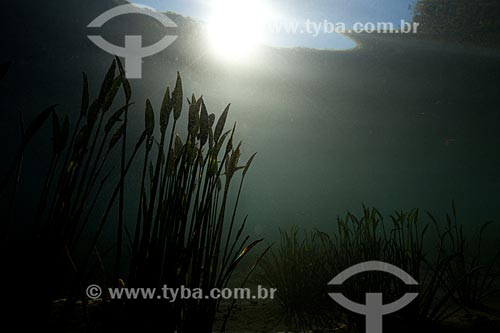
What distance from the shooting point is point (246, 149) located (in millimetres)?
27938

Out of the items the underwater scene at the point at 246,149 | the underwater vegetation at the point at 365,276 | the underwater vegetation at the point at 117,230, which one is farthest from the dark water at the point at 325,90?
the underwater vegetation at the point at 117,230

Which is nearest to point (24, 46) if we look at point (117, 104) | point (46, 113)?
point (117, 104)

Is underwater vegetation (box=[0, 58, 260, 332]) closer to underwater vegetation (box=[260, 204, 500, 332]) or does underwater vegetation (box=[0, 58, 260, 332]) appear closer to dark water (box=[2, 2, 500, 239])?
underwater vegetation (box=[260, 204, 500, 332])

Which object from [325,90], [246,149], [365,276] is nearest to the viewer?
[365,276]

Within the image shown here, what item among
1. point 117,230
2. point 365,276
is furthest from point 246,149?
point 117,230

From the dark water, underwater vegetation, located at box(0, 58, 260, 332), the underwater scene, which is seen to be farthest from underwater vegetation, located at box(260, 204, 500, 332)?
the dark water

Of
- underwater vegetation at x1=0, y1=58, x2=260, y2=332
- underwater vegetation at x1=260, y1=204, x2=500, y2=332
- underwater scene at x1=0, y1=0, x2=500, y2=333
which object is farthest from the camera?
underwater vegetation at x1=260, y1=204, x2=500, y2=332

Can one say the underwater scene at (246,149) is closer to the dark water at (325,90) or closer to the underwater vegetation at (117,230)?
the underwater vegetation at (117,230)

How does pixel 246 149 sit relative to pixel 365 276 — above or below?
above

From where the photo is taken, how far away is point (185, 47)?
40.4 ft

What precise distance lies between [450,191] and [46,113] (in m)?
43.4

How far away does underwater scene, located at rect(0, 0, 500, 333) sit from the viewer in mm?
1174

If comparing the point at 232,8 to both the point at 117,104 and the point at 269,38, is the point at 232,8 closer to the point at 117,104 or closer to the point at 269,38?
the point at 269,38

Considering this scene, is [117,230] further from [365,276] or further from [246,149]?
[246,149]
